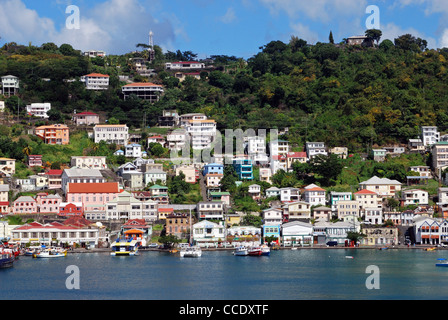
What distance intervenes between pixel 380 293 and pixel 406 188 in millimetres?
23936

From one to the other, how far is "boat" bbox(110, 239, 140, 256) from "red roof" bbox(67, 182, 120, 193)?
8.38 m

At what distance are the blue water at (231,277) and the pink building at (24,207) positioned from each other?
24.0 ft

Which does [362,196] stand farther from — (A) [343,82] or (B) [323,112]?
(A) [343,82]

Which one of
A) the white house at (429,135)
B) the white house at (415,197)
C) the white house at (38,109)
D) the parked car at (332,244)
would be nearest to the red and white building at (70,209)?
the parked car at (332,244)

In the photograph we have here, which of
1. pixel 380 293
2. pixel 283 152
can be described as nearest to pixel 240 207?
pixel 283 152

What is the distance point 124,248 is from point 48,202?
9570 mm

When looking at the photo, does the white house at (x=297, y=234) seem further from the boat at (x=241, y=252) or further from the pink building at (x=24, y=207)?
the pink building at (x=24, y=207)

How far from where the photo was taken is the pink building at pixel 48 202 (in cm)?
5381

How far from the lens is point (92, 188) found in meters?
55.3

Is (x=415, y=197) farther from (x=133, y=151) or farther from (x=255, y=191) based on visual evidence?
(x=133, y=151)

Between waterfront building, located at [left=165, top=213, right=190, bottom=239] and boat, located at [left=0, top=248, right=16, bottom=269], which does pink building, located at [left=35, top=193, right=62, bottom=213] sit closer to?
waterfront building, located at [left=165, top=213, right=190, bottom=239]

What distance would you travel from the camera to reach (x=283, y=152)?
63094mm

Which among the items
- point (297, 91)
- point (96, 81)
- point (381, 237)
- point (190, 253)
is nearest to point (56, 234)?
point (190, 253)

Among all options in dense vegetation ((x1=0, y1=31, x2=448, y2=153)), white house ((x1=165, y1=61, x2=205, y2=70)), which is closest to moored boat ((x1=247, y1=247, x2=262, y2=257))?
dense vegetation ((x1=0, y1=31, x2=448, y2=153))
